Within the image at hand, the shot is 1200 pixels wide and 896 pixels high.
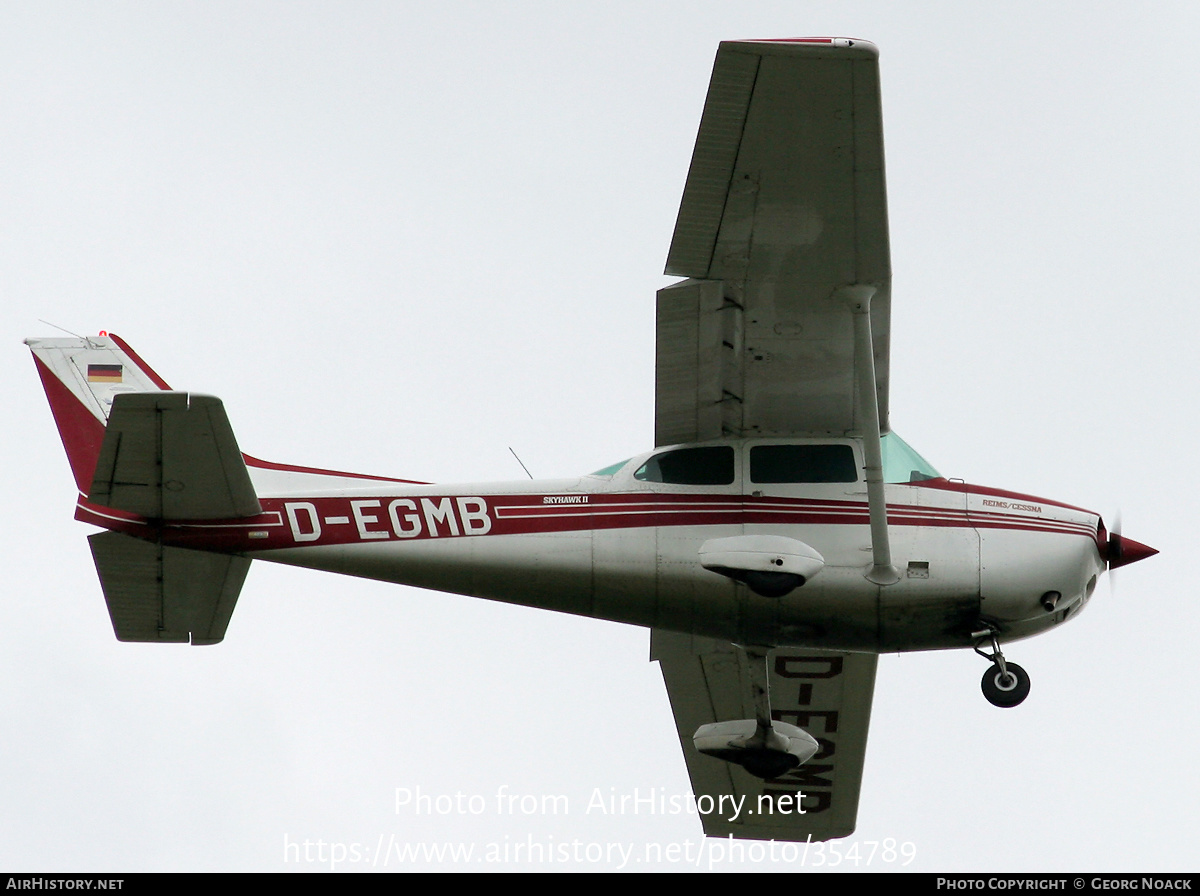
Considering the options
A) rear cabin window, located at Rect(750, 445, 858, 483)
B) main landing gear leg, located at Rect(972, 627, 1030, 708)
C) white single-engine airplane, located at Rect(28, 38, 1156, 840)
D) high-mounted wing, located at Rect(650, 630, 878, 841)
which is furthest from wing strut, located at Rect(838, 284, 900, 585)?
high-mounted wing, located at Rect(650, 630, 878, 841)

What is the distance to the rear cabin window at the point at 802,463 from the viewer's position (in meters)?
13.5

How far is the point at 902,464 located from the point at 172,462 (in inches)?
227

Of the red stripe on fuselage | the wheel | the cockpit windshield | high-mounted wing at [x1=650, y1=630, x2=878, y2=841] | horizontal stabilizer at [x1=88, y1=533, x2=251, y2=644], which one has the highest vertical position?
the cockpit windshield

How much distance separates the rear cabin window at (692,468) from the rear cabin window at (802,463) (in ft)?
0.72

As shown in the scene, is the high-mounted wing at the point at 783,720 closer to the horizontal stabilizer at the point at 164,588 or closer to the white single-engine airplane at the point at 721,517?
the white single-engine airplane at the point at 721,517

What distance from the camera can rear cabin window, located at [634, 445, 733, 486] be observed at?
1353 centimetres

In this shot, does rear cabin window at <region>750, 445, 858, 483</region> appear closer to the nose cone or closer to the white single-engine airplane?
the white single-engine airplane

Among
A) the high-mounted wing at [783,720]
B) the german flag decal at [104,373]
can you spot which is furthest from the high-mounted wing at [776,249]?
the german flag decal at [104,373]

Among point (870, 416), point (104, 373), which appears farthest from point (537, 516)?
point (104, 373)

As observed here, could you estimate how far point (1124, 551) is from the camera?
44.7ft

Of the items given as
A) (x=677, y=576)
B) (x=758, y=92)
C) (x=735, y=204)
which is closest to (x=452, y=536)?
(x=677, y=576)

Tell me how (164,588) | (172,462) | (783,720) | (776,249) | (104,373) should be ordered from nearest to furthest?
(172,462), (776,249), (164,588), (104,373), (783,720)

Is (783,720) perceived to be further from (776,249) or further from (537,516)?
(776,249)

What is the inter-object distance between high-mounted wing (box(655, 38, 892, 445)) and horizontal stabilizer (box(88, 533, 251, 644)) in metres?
3.73
